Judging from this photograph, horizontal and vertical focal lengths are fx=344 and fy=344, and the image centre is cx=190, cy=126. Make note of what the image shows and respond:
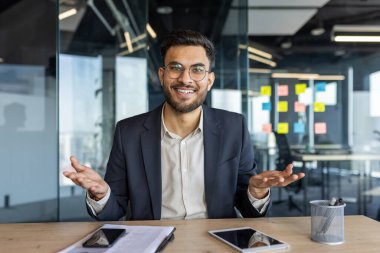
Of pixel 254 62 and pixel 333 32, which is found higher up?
pixel 333 32

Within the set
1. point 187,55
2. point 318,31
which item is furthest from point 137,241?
point 318,31

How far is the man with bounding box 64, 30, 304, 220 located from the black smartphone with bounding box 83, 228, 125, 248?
298 millimetres

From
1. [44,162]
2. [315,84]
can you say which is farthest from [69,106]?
[315,84]

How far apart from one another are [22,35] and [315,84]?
13.5 feet

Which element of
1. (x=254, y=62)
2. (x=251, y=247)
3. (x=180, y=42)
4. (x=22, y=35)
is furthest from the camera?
(x=22, y=35)

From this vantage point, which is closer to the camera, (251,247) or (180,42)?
(251,247)

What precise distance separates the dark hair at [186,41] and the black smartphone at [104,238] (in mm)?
815

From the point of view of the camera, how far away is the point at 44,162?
464 centimetres

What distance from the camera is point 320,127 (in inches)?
173

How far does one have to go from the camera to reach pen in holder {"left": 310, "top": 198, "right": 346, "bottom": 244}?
1.02 m

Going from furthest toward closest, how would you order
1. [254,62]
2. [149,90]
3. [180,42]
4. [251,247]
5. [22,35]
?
[22,35]
[254,62]
[149,90]
[180,42]
[251,247]

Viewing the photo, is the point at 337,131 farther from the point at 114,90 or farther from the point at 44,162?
the point at 44,162

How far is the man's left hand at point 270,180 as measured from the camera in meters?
1.12

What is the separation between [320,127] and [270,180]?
3501mm
